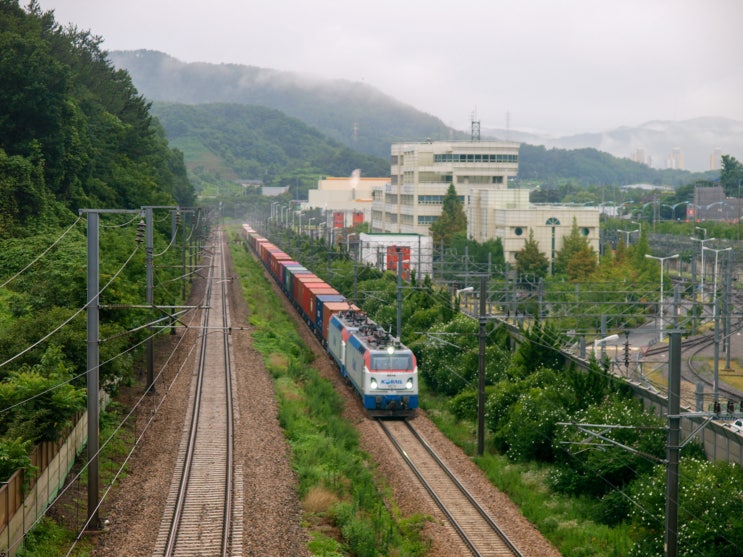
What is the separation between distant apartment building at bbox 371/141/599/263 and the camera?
8475 cm

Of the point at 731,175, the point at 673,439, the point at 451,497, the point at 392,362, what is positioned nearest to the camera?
the point at 673,439

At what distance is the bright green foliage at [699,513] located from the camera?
19312 millimetres

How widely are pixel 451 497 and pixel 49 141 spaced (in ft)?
133

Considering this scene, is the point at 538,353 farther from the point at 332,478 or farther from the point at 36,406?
the point at 36,406

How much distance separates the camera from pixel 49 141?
56.3m

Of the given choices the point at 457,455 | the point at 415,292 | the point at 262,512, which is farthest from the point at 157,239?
the point at 262,512

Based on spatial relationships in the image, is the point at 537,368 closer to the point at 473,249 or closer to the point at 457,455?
the point at 457,455

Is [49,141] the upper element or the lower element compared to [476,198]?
upper

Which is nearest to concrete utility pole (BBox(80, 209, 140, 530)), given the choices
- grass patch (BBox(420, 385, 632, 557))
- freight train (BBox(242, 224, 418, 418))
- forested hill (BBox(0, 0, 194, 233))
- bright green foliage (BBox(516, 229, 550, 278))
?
grass patch (BBox(420, 385, 632, 557))

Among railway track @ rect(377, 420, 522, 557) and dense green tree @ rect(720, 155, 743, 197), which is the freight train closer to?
railway track @ rect(377, 420, 522, 557)

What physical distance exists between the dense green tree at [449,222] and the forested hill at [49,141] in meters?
30.5

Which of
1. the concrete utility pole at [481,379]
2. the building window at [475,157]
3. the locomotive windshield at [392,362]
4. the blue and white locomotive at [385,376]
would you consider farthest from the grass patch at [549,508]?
the building window at [475,157]

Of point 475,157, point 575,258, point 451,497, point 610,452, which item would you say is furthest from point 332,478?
point 475,157

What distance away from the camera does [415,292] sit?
172 feet
